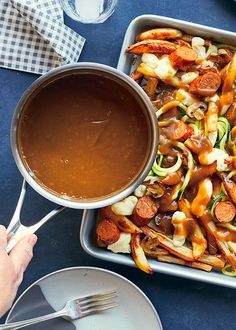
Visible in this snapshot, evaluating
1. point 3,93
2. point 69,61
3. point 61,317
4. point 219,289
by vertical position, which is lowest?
point 61,317

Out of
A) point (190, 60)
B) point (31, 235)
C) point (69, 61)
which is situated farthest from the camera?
point (69, 61)

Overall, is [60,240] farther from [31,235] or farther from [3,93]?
[3,93]

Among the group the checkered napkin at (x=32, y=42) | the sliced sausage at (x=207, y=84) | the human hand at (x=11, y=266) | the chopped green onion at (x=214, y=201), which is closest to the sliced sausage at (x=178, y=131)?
the sliced sausage at (x=207, y=84)

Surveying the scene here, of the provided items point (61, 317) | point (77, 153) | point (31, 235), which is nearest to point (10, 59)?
point (77, 153)

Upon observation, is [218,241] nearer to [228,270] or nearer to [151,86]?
[228,270]

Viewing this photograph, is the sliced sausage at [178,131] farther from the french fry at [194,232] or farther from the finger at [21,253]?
the finger at [21,253]

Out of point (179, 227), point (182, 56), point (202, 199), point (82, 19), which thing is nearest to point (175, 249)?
point (179, 227)

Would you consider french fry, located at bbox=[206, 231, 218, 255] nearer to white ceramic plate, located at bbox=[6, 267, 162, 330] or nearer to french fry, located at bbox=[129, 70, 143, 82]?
white ceramic plate, located at bbox=[6, 267, 162, 330]
